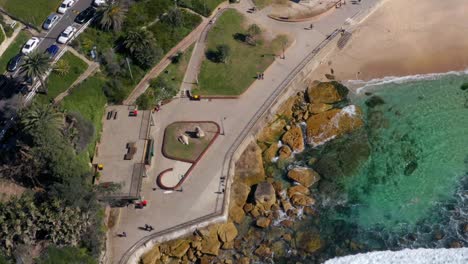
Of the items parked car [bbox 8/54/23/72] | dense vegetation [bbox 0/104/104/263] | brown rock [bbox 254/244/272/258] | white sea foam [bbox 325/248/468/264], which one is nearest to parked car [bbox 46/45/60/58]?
parked car [bbox 8/54/23/72]

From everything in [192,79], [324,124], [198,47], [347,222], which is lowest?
[347,222]

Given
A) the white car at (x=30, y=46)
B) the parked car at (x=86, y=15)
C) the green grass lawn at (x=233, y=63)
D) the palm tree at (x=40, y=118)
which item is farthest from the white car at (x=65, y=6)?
the palm tree at (x=40, y=118)

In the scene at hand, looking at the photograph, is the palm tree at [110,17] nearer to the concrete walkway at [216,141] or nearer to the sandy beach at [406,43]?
the concrete walkway at [216,141]

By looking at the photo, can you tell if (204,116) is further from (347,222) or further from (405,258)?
(405,258)

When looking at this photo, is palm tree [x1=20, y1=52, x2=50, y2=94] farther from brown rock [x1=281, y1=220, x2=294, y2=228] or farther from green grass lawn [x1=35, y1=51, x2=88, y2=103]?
brown rock [x1=281, y1=220, x2=294, y2=228]

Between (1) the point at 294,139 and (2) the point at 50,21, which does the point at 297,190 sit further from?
(2) the point at 50,21

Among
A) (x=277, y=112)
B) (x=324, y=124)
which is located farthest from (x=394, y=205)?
(x=277, y=112)

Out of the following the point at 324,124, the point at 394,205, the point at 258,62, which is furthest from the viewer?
the point at 258,62
